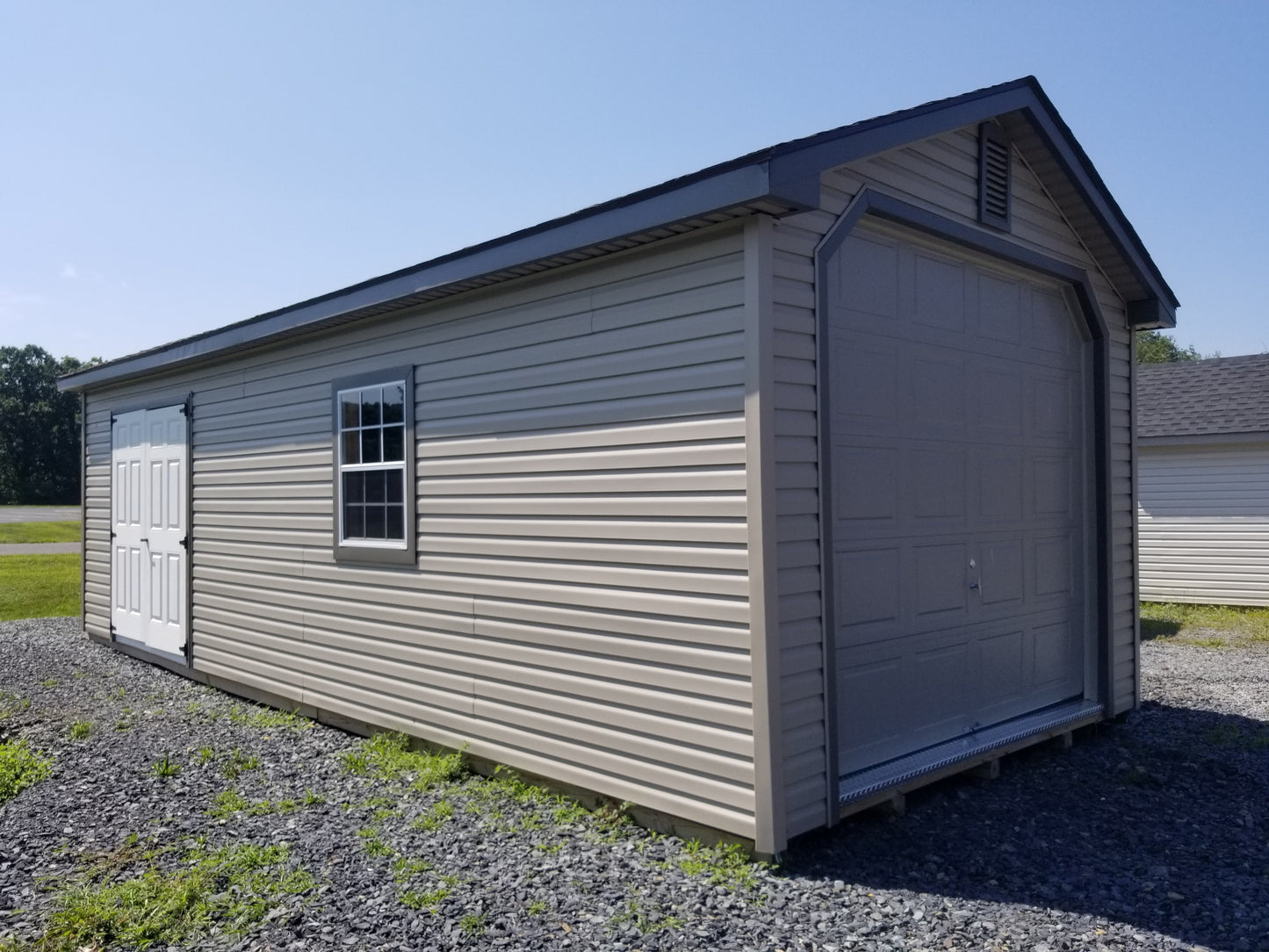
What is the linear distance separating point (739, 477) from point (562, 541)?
1.25m

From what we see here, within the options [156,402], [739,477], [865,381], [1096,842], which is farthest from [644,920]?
[156,402]

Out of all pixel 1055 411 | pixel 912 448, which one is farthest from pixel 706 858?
pixel 1055 411

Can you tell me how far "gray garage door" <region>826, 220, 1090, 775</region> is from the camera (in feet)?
16.3

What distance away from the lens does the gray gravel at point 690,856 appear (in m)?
3.68

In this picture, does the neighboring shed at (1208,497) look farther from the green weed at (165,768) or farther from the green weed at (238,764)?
the green weed at (165,768)

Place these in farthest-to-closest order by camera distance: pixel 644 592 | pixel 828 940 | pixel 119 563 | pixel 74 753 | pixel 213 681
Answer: pixel 119 563 → pixel 213 681 → pixel 74 753 → pixel 644 592 → pixel 828 940

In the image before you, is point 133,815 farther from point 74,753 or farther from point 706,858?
point 706,858

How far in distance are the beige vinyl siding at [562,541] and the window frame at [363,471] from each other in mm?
100

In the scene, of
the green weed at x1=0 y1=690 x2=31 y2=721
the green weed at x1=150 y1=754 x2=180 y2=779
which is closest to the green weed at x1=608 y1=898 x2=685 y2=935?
the green weed at x1=150 y1=754 x2=180 y2=779

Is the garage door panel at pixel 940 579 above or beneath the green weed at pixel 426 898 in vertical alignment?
above

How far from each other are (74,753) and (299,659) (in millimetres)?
1531

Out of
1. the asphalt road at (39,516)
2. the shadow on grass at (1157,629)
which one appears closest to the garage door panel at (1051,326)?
the shadow on grass at (1157,629)

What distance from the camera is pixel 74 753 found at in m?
6.21

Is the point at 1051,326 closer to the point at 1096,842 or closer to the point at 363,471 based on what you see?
the point at 1096,842
